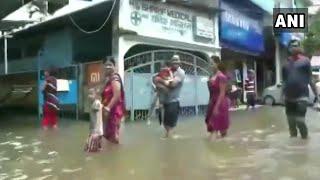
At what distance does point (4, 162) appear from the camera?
913 centimetres

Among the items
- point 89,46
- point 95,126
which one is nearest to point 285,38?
Answer: point 89,46

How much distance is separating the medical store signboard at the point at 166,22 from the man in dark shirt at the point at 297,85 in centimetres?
769

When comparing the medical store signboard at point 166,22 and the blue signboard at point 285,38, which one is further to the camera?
the blue signboard at point 285,38

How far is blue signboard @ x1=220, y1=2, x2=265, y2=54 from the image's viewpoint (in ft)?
82.1

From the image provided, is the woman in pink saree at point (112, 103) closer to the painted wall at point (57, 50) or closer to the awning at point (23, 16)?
the painted wall at point (57, 50)

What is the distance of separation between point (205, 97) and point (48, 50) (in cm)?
614

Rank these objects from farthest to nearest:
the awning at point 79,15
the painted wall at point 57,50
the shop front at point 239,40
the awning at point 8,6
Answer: the shop front at point 239,40 < the painted wall at point 57,50 < the awning at point 8,6 < the awning at point 79,15

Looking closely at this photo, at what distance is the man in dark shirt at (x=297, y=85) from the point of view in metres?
10.1

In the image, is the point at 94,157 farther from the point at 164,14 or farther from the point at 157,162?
the point at 164,14

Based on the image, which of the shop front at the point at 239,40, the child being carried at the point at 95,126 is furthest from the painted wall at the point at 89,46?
the child being carried at the point at 95,126

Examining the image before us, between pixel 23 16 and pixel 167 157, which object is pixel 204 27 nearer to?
pixel 23 16

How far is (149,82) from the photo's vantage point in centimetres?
1798

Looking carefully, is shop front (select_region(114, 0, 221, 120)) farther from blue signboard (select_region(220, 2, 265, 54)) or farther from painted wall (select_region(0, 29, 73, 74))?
painted wall (select_region(0, 29, 73, 74))

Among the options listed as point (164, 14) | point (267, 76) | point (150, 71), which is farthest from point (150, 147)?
point (267, 76)
